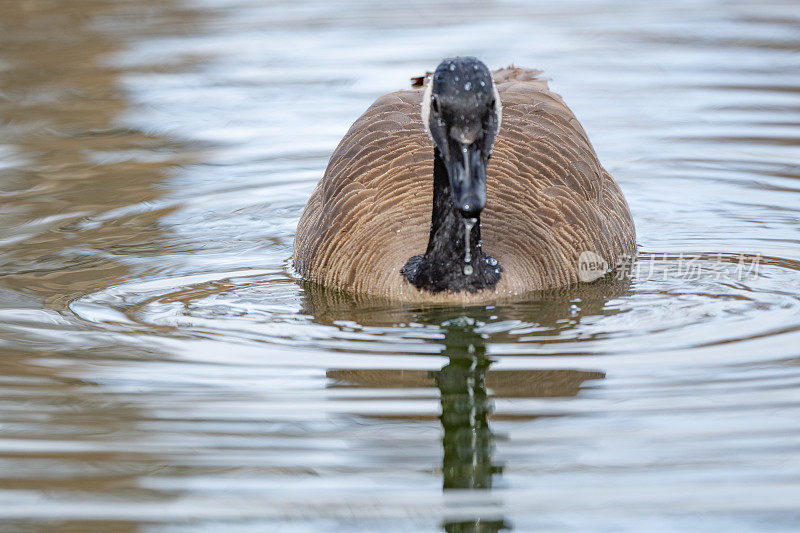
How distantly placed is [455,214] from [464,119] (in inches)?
37.4

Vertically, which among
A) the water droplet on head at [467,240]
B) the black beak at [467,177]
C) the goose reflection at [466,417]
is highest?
the black beak at [467,177]

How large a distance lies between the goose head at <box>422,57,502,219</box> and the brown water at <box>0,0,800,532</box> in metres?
1.03

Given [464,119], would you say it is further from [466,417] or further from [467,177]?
[466,417]

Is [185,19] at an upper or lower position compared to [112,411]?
upper

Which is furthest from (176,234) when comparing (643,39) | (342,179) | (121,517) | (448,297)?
(643,39)

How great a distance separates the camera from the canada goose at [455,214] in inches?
332

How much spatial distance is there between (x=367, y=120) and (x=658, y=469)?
4508 millimetres

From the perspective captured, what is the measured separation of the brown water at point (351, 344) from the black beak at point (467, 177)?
0.91 m

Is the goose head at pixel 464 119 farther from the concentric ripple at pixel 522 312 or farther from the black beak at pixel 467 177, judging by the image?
the concentric ripple at pixel 522 312

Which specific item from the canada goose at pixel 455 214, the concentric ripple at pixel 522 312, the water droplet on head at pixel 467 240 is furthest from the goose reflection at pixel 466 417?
the canada goose at pixel 455 214

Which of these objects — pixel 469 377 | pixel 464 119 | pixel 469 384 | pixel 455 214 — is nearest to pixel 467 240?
pixel 455 214

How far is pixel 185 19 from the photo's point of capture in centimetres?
2050

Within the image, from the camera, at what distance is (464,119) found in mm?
7566

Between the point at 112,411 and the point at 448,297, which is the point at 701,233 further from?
the point at 112,411
